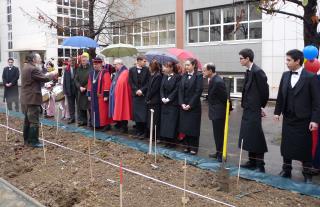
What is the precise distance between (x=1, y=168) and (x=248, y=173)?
408 cm

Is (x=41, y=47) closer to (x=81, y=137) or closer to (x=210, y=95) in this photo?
(x=81, y=137)

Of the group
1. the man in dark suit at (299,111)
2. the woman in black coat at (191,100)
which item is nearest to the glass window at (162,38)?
the woman in black coat at (191,100)

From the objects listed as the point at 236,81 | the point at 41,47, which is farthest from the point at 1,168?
the point at 41,47

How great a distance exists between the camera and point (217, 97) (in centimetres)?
720

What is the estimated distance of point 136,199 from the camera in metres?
5.07

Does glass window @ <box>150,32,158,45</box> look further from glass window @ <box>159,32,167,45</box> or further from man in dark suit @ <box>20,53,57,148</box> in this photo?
man in dark suit @ <box>20,53,57,148</box>

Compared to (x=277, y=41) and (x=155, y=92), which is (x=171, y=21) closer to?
(x=277, y=41)

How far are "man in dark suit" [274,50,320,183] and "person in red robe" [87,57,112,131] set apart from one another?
5066mm

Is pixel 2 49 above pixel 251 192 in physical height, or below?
above

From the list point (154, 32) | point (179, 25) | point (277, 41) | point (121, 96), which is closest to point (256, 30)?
point (277, 41)

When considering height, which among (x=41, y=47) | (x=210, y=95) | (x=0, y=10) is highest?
(x=0, y=10)

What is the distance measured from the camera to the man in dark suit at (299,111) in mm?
5684

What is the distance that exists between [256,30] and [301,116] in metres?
14.4

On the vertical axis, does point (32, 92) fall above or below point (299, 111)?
above
